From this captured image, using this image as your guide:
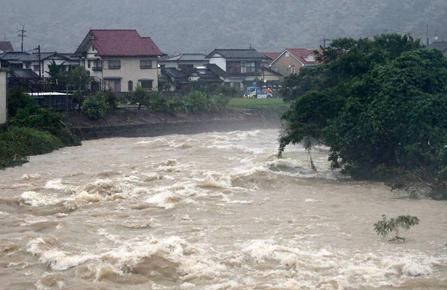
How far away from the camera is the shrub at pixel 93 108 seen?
30.6 meters

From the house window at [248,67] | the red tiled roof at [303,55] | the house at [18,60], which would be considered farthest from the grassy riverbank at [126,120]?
the house at [18,60]

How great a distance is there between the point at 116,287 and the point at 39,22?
3154 inches

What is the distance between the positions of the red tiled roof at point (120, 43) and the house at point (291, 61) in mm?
14251

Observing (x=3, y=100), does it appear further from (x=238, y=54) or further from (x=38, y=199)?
(x=238, y=54)

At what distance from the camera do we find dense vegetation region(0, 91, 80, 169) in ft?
74.9

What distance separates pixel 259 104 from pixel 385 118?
2005 centimetres

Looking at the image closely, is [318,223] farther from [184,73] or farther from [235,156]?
[184,73]

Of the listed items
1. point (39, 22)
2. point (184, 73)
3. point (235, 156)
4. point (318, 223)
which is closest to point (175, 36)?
point (39, 22)

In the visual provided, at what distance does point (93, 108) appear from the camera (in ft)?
100

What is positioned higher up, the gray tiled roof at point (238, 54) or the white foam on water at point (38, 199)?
the gray tiled roof at point (238, 54)

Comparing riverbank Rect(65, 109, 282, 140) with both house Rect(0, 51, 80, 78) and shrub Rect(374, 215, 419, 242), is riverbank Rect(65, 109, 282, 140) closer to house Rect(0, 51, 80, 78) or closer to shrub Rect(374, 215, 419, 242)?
house Rect(0, 51, 80, 78)

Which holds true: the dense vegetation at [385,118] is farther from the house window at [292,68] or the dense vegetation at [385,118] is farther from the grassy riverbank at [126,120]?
the house window at [292,68]

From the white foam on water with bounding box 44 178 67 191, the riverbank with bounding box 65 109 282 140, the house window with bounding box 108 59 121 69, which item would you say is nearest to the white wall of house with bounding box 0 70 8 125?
the riverbank with bounding box 65 109 282 140

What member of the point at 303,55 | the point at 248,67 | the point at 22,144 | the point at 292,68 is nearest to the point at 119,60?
the point at 248,67
